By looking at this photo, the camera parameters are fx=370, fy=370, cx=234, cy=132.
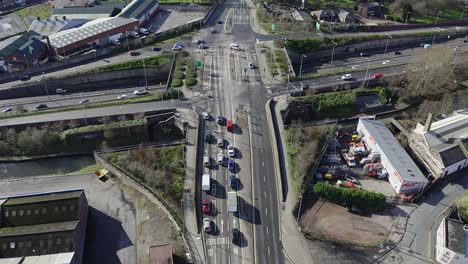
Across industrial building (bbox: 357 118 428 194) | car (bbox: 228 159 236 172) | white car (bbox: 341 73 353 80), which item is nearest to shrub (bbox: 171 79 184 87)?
car (bbox: 228 159 236 172)

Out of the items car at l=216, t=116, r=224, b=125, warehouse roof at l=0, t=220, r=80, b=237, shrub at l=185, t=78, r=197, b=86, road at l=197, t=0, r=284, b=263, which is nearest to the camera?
warehouse roof at l=0, t=220, r=80, b=237

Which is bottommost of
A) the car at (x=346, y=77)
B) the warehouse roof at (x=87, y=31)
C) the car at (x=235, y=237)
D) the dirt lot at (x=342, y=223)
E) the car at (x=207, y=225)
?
the dirt lot at (x=342, y=223)

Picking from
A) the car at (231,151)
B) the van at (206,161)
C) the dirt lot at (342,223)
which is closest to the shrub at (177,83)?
the car at (231,151)

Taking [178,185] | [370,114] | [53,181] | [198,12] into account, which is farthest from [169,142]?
[198,12]

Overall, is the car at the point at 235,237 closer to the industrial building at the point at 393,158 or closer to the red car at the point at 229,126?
the red car at the point at 229,126

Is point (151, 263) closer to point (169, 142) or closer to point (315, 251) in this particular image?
point (315, 251)

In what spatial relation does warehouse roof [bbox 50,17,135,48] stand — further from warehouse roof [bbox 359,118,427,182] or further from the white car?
warehouse roof [bbox 359,118,427,182]
